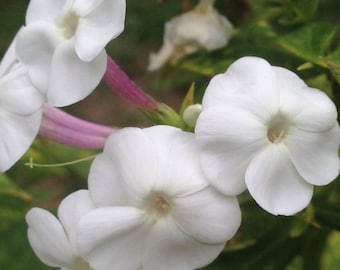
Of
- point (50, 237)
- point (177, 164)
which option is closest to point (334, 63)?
point (177, 164)

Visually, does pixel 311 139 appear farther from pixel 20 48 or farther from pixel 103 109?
pixel 103 109

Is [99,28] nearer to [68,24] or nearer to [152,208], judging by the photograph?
[68,24]

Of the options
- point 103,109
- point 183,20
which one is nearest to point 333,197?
point 183,20

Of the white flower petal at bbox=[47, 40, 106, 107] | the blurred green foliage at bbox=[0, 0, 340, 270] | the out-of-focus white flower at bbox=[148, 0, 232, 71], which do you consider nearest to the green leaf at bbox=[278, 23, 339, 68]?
the blurred green foliage at bbox=[0, 0, 340, 270]

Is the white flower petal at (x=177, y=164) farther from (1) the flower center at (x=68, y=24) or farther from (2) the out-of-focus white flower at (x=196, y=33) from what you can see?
(2) the out-of-focus white flower at (x=196, y=33)

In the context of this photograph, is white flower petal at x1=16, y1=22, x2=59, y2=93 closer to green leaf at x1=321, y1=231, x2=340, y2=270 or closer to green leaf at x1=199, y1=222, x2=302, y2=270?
green leaf at x1=199, y1=222, x2=302, y2=270

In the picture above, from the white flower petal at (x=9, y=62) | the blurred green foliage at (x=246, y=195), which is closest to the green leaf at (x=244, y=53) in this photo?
the blurred green foliage at (x=246, y=195)
